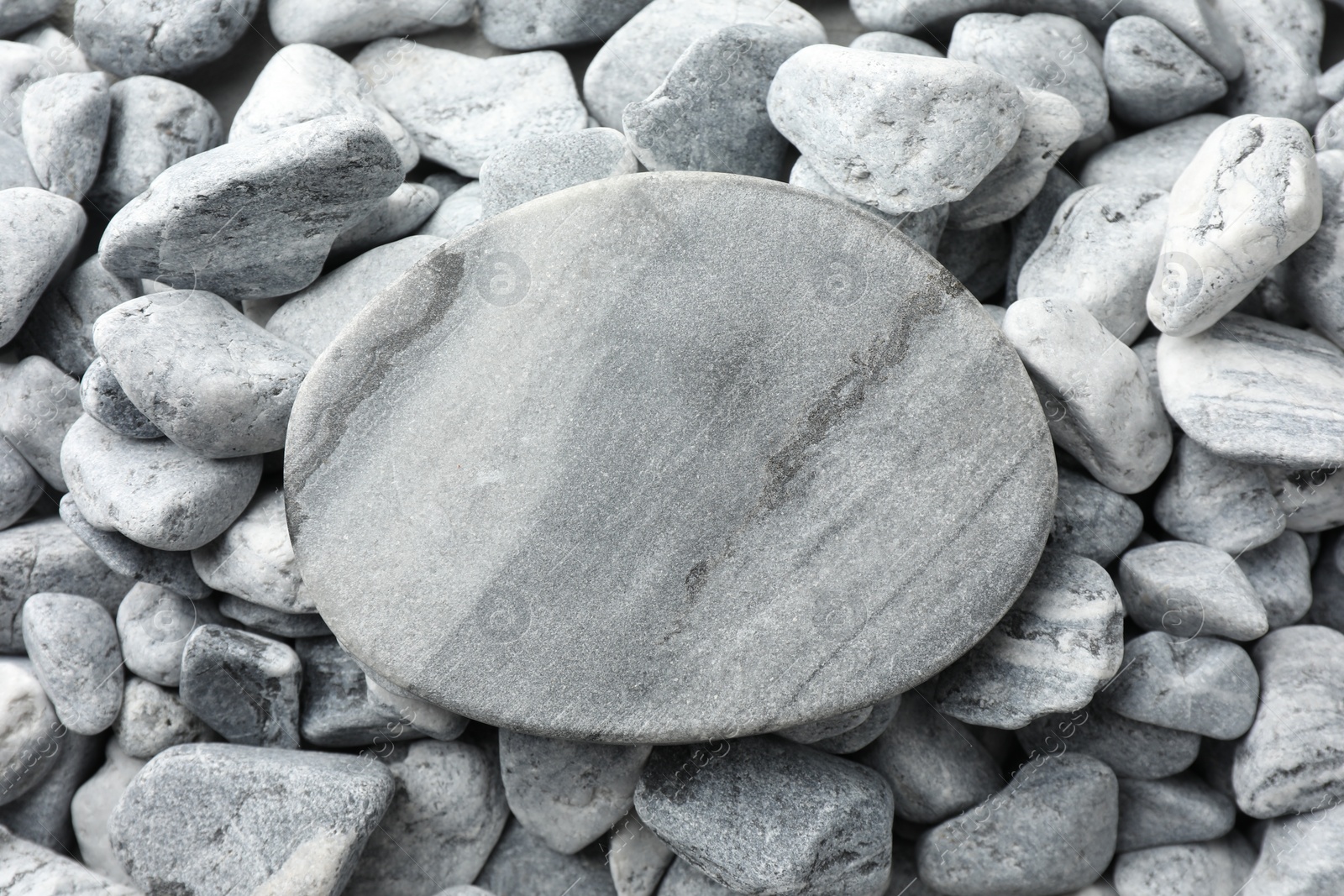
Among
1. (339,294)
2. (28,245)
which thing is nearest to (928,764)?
(339,294)

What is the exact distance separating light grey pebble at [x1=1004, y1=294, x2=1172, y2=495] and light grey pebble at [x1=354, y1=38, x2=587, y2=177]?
2.86ft

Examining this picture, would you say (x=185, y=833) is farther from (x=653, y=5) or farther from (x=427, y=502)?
(x=653, y=5)

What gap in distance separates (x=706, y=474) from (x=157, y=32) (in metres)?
1.30

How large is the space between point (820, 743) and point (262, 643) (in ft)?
2.93

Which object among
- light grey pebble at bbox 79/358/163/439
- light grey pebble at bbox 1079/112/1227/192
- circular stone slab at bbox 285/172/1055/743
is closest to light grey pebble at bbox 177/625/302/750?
circular stone slab at bbox 285/172/1055/743

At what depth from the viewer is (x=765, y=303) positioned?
142cm

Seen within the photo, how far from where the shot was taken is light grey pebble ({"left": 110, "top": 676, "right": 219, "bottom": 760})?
159 cm

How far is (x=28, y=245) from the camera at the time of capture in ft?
5.30

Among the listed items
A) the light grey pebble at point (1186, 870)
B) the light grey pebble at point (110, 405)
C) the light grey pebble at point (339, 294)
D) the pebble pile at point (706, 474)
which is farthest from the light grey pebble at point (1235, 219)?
the light grey pebble at point (110, 405)

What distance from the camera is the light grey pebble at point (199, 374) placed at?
144 centimetres

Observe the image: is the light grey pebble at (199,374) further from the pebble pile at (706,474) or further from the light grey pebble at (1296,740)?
the light grey pebble at (1296,740)

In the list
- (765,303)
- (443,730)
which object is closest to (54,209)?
(443,730)

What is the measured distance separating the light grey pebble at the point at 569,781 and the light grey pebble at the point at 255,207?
84 centimetres

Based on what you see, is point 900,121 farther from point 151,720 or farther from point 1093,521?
point 151,720
